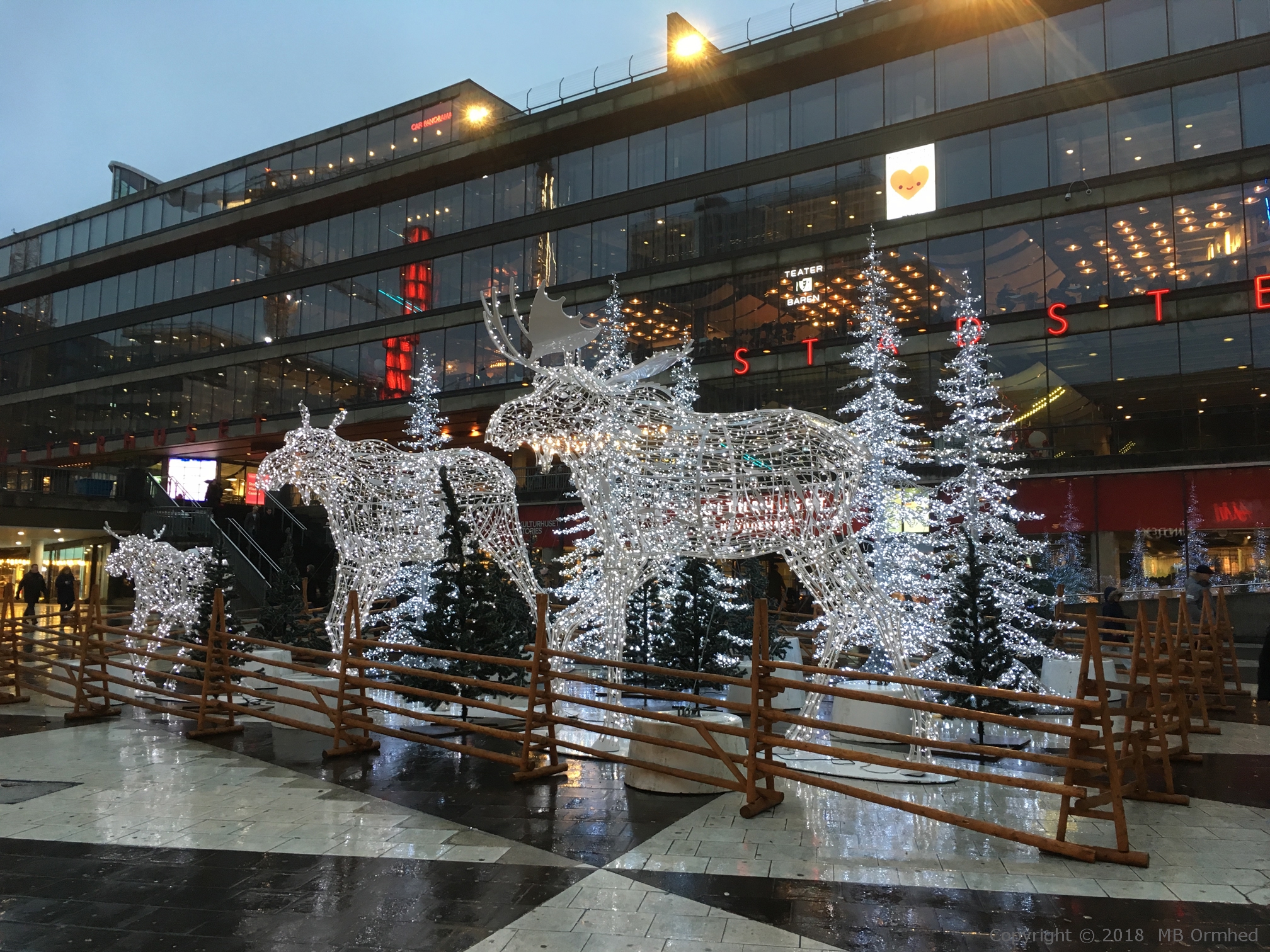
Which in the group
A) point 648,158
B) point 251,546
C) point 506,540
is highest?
point 648,158

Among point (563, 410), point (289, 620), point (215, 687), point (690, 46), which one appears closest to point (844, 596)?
point (563, 410)

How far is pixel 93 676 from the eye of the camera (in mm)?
10008

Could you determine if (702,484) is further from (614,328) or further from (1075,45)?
(1075,45)

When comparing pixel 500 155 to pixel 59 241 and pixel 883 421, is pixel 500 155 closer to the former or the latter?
pixel 883 421

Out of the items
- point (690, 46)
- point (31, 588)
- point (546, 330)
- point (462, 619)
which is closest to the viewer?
point (546, 330)

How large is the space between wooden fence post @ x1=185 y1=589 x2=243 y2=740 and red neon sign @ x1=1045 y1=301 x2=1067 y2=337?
19350mm

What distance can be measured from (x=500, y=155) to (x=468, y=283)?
4.31m

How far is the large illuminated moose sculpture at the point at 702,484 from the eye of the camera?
7.38m

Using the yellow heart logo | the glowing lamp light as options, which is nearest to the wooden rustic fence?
the yellow heart logo

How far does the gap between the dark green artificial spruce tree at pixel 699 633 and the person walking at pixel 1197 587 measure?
725 centimetres

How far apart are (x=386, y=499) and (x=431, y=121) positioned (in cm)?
2415

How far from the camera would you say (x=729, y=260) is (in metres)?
25.2

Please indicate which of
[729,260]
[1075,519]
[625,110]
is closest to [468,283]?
[625,110]

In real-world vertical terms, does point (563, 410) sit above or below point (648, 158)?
below
